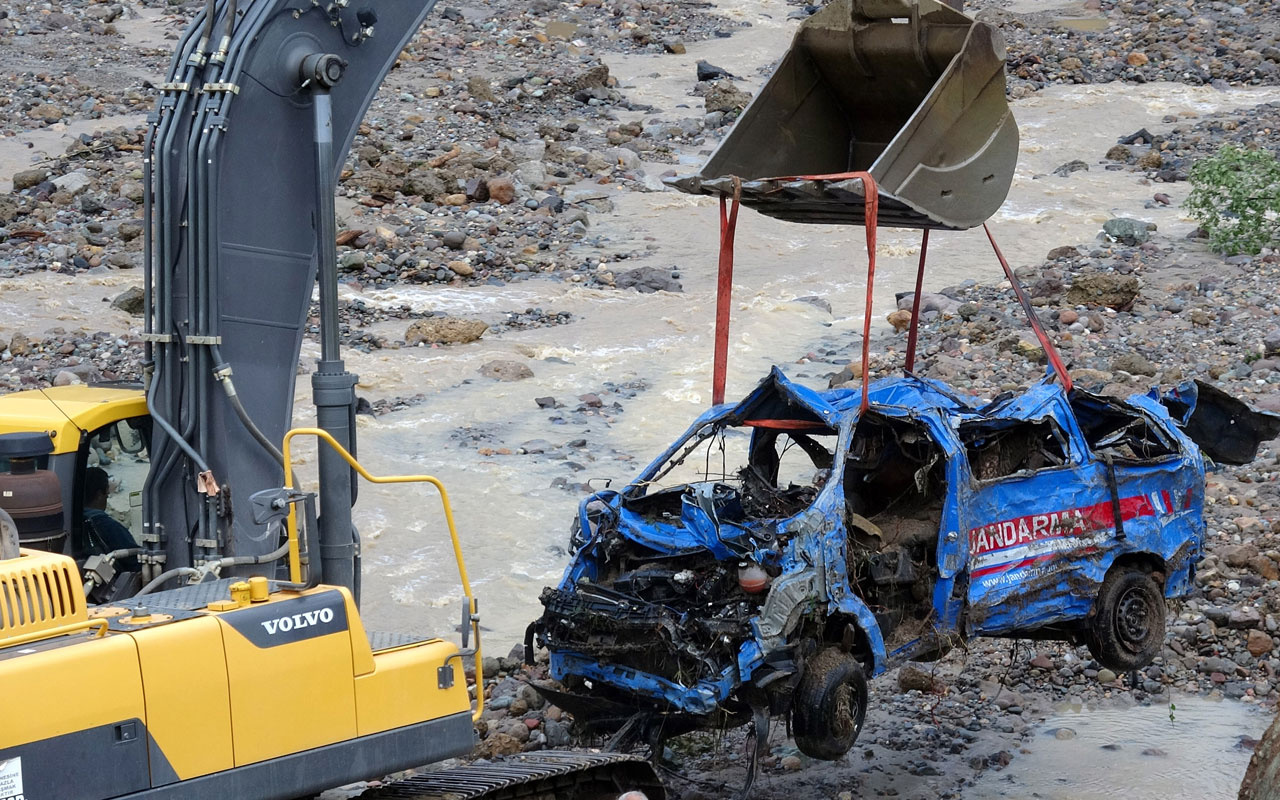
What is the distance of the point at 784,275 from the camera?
73.0 feet

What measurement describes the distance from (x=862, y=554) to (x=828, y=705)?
0.90m

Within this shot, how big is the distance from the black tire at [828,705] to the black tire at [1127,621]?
182 centimetres

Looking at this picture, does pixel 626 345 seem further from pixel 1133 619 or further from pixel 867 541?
pixel 867 541

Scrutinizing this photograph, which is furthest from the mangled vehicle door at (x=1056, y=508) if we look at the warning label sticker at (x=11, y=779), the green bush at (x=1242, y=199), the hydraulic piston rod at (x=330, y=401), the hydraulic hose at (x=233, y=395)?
the green bush at (x=1242, y=199)

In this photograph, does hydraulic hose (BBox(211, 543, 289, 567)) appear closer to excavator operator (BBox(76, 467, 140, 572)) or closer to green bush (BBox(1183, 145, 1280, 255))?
excavator operator (BBox(76, 467, 140, 572))

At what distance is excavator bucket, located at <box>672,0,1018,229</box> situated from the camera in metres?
8.34

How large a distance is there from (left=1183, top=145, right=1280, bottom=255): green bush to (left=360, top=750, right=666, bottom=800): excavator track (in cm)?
1567

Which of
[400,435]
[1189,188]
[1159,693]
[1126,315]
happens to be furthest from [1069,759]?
[1189,188]

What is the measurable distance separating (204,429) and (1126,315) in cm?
1344

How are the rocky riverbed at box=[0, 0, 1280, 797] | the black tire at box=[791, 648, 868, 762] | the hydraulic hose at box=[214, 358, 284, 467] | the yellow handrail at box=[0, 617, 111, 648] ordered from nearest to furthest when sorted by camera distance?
the yellow handrail at box=[0, 617, 111, 648], the hydraulic hose at box=[214, 358, 284, 467], the black tire at box=[791, 648, 868, 762], the rocky riverbed at box=[0, 0, 1280, 797]

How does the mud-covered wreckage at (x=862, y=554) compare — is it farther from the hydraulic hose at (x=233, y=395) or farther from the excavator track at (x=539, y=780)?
the hydraulic hose at (x=233, y=395)

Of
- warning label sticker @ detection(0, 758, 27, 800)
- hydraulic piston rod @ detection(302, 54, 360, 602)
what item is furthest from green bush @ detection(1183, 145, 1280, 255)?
warning label sticker @ detection(0, 758, 27, 800)

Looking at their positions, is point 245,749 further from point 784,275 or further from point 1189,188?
point 1189,188

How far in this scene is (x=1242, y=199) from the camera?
64.6ft
